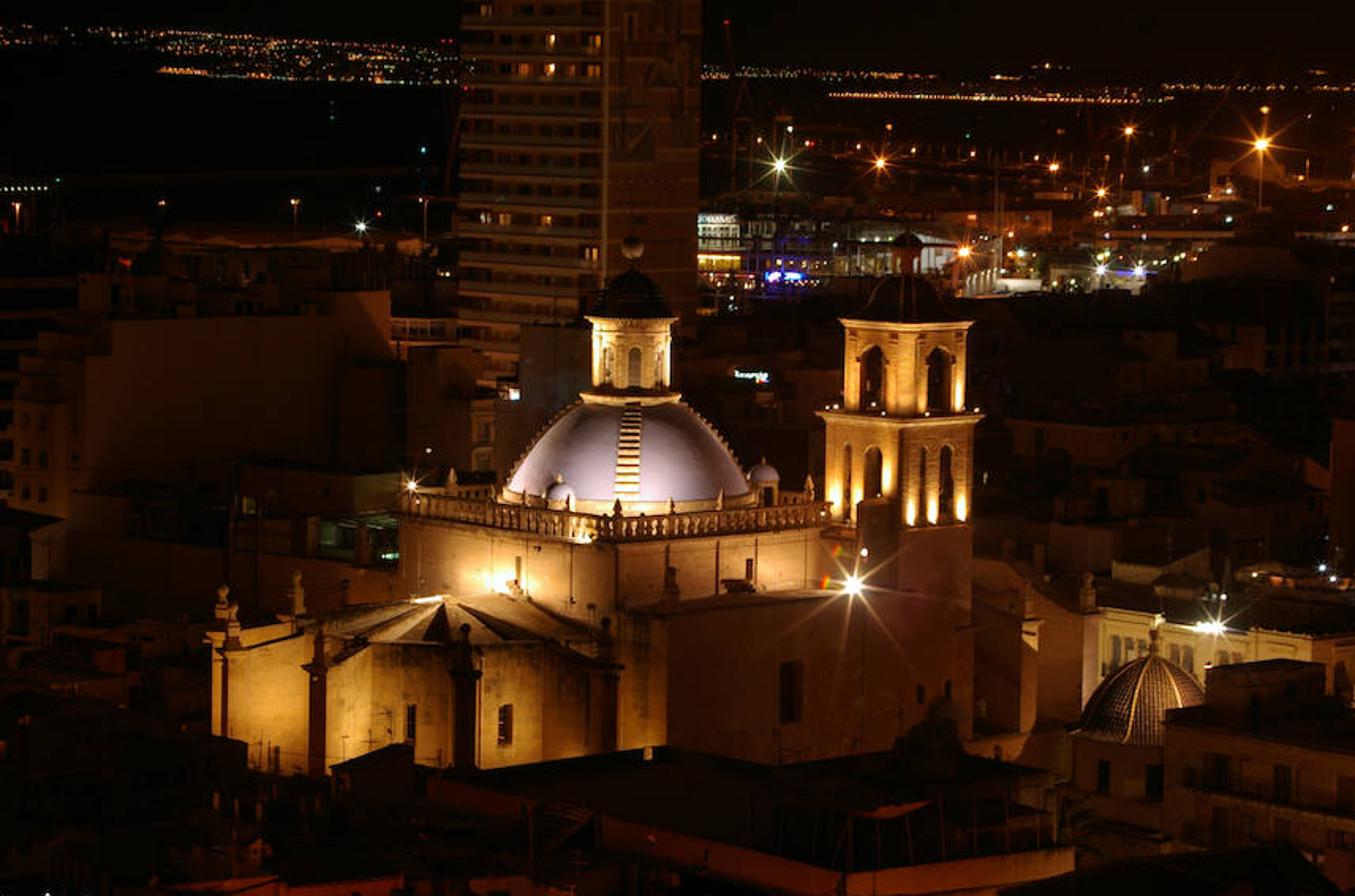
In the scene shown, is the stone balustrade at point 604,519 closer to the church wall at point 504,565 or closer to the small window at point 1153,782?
the church wall at point 504,565

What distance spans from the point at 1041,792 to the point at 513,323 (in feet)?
160

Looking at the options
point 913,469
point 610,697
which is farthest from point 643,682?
point 913,469

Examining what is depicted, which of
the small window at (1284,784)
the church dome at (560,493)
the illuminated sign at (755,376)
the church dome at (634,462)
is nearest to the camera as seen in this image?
the small window at (1284,784)

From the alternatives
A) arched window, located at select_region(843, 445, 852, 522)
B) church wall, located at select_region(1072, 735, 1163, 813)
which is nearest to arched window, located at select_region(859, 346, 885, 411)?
arched window, located at select_region(843, 445, 852, 522)

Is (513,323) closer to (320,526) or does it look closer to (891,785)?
(320,526)

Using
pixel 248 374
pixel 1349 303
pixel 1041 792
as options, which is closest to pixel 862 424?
pixel 1041 792

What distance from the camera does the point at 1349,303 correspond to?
11256 centimetres

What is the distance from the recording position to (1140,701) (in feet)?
180

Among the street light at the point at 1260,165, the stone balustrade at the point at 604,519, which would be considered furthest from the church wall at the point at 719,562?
the street light at the point at 1260,165

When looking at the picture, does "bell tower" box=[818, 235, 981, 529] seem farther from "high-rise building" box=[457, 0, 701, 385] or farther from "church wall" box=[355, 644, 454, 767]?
"high-rise building" box=[457, 0, 701, 385]

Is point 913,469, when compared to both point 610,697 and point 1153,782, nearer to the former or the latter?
point 1153,782

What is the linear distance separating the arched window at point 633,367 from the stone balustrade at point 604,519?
2424 mm

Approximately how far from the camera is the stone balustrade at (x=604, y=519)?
54.7 m

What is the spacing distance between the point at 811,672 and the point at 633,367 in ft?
17.8
